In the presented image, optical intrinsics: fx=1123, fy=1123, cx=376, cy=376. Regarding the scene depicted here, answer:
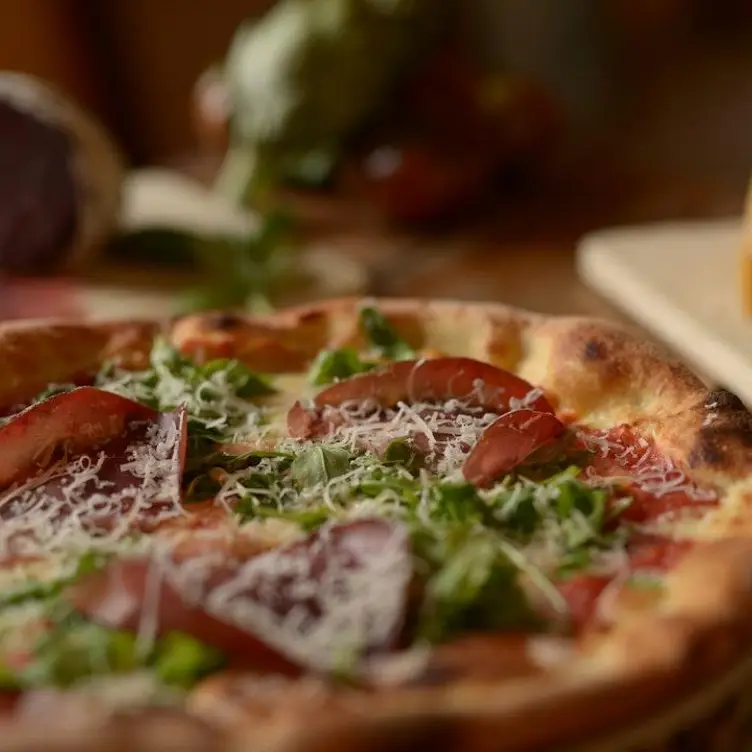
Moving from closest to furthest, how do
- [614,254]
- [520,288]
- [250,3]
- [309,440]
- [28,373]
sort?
[309,440] → [28,373] → [614,254] → [520,288] → [250,3]

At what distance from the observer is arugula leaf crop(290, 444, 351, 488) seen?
1.69 m

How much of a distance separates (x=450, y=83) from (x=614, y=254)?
1.21 metres

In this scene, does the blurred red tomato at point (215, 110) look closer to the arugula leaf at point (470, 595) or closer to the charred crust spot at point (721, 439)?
the charred crust spot at point (721, 439)

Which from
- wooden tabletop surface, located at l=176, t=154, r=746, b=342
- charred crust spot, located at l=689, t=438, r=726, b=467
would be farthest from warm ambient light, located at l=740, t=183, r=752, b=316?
charred crust spot, located at l=689, t=438, r=726, b=467

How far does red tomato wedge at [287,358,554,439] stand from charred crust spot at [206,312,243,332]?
37cm

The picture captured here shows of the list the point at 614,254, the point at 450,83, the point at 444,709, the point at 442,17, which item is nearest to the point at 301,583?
the point at 444,709

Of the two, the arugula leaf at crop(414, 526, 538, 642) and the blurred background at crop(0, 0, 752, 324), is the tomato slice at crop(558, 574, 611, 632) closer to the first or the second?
the arugula leaf at crop(414, 526, 538, 642)

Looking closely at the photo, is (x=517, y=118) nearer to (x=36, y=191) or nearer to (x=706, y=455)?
(x=36, y=191)

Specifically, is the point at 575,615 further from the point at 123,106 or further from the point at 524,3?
the point at 524,3

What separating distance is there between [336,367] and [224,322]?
30 cm

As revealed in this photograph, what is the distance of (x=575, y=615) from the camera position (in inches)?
54.2

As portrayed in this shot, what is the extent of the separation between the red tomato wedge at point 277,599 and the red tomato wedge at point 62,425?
0.41 metres

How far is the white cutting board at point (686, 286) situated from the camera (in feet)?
8.22

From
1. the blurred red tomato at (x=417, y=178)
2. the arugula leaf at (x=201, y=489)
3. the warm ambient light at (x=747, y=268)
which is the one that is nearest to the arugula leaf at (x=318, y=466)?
the arugula leaf at (x=201, y=489)
